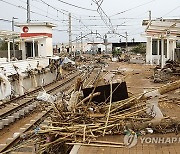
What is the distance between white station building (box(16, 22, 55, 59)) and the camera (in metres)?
36.2

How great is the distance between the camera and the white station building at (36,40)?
3622cm

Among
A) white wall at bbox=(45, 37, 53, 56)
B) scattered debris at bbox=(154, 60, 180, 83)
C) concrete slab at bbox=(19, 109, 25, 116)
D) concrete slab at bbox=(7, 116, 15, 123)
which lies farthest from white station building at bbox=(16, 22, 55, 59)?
concrete slab at bbox=(7, 116, 15, 123)

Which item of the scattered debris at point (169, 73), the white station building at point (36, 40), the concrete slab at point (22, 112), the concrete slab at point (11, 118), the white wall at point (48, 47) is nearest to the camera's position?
the concrete slab at point (11, 118)

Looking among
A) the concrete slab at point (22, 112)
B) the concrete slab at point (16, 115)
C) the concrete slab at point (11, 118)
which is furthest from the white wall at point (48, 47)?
the concrete slab at point (11, 118)

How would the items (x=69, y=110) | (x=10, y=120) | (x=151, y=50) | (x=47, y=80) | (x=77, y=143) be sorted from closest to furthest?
(x=77, y=143) → (x=69, y=110) → (x=10, y=120) → (x=47, y=80) → (x=151, y=50)

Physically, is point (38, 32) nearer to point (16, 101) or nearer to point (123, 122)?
point (16, 101)

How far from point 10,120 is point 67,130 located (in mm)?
6517

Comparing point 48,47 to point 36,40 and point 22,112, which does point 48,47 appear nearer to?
point 36,40

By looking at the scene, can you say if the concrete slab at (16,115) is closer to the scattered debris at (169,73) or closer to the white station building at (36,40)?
the scattered debris at (169,73)

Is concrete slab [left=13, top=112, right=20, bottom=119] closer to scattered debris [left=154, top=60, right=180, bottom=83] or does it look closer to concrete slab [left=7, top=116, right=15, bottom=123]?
concrete slab [left=7, top=116, right=15, bottom=123]

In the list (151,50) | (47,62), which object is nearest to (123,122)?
(47,62)

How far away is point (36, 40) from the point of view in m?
36.8

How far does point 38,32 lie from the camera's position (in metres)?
38.1

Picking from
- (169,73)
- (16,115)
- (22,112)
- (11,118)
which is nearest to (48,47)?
(169,73)
